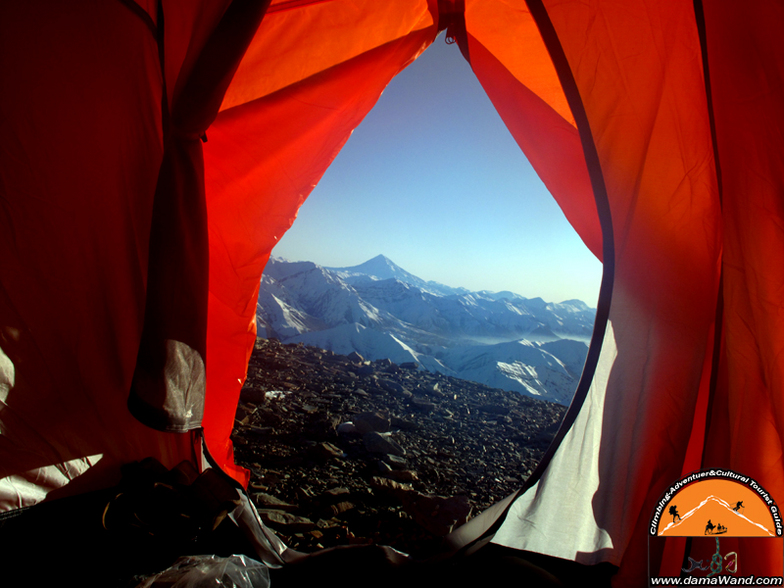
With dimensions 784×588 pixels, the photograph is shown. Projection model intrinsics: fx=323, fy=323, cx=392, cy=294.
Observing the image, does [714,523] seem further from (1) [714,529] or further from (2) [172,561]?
(2) [172,561]

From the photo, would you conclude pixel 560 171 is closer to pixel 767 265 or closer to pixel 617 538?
pixel 767 265

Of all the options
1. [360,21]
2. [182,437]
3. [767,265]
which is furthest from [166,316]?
[767,265]

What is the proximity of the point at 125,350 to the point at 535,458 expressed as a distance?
313 cm

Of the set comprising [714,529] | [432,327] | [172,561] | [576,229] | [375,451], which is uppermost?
[432,327]

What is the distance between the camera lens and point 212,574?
114cm

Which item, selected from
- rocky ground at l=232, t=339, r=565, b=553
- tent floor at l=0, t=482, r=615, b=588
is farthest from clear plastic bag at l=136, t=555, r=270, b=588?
rocky ground at l=232, t=339, r=565, b=553

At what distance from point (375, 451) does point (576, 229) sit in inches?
83.9

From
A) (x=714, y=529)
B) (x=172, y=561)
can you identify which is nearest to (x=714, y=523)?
(x=714, y=529)

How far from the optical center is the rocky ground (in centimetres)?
176

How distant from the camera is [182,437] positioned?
155 centimetres

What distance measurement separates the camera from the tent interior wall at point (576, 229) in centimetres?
100

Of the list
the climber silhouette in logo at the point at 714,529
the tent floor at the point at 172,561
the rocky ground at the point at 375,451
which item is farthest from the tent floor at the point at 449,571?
the climber silhouette in logo at the point at 714,529

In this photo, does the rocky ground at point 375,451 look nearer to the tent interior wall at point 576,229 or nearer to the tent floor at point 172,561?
the tent floor at point 172,561

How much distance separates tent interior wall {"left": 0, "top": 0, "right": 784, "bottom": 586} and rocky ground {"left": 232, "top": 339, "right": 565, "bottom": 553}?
527mm
